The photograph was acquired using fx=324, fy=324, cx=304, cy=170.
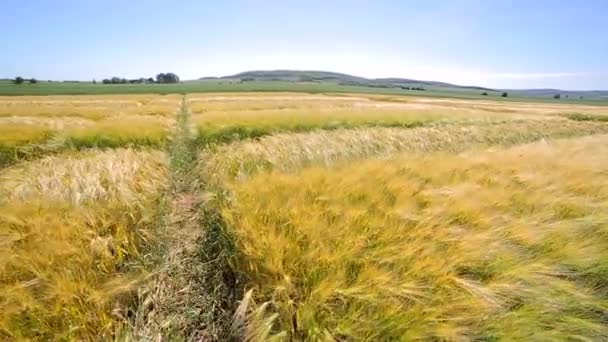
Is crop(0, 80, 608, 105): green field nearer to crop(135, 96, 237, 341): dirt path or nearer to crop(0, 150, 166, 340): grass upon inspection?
crop(0, 150, 166, 340): grass

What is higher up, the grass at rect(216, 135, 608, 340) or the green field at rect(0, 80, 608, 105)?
the green field at rect(0, 80, 608, 105)

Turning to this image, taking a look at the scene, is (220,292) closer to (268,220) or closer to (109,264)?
(268,220)

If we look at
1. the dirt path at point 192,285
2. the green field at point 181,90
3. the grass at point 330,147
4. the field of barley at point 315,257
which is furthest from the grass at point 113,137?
the green field at point 181,90

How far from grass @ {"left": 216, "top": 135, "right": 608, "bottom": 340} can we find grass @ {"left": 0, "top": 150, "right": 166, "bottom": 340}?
0.93 m

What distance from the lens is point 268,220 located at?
301 cm

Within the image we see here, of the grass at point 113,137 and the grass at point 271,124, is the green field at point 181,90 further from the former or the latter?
the grass at point 113,137

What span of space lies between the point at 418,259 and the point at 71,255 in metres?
2.68

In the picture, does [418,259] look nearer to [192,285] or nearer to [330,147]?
[192,285]

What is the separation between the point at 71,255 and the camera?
8.28ft

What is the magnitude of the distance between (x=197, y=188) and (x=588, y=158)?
25.5 feet

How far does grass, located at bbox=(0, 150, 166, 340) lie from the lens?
2010 mm

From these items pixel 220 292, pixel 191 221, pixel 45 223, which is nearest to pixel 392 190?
pixel 220 292

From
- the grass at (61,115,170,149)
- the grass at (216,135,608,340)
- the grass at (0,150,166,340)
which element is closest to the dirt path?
the grass at (0,150,166,340)

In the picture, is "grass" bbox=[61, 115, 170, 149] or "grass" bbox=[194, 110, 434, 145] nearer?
"grass" bbox=[61, 115, 170, 149]
